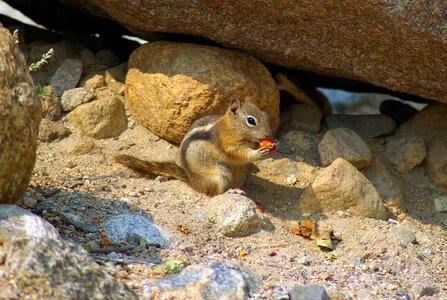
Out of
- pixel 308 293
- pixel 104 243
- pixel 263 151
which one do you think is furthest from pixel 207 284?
pixel 263 151

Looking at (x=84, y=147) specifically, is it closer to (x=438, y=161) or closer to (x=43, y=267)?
(x=43, y=267)

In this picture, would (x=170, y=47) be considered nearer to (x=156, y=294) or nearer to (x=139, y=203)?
(x=139, y=203)

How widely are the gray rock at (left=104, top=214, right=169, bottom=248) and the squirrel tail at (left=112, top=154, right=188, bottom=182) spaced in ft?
3.61

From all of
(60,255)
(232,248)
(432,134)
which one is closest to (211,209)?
(232,248)

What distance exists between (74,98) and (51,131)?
1.70 feet

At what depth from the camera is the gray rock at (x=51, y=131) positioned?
724 cm

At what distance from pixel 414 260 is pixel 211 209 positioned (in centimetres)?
187

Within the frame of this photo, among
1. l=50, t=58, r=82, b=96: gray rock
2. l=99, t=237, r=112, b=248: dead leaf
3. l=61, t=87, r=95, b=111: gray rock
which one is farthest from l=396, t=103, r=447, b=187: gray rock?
l=99, t=237, r=112, b=248: dead leaf

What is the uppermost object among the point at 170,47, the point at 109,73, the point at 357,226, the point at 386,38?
the point at 386,38

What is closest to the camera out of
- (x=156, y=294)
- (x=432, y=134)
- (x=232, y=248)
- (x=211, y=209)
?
(x=156, y=294)

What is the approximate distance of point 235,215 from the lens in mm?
6207

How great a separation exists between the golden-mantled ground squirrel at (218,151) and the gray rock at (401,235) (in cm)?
142

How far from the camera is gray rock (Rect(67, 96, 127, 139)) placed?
748cm

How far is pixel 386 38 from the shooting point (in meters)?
6.50
